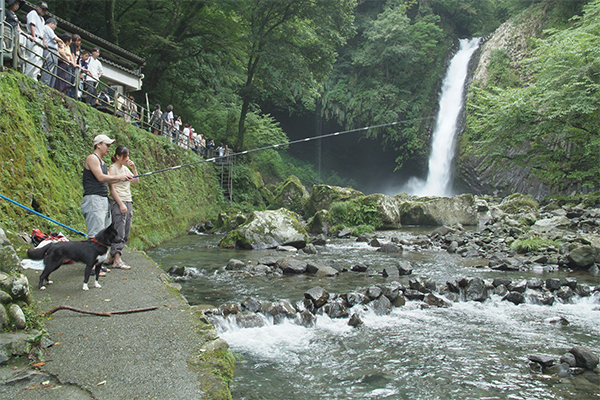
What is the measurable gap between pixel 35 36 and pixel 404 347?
8753mm

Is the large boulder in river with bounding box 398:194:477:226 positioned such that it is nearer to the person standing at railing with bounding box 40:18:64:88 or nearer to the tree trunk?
the person standing at railing with bounding box 40:18:64:88

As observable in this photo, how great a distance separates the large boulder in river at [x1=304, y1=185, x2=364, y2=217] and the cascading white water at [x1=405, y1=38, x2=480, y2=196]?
1305 centimetres

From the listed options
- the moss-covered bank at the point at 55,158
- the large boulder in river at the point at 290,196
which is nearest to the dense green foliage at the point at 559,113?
the large boulder in river at the point at 290,196

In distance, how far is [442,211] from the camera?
684 inches

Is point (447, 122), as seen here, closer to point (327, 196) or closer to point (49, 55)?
point (327, 196)

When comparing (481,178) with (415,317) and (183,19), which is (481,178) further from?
(415,317)

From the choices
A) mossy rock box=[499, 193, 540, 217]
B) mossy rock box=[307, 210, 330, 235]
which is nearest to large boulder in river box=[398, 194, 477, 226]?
mossy rock box=[499, 193, 540, 217]

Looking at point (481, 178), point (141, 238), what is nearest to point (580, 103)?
point (481, 178)

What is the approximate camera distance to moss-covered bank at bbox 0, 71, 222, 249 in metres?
5.74

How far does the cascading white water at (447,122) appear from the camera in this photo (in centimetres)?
2814

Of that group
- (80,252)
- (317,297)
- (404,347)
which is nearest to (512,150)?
(317,297)

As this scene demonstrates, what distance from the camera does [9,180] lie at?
5543mm

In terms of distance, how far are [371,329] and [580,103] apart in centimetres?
1533

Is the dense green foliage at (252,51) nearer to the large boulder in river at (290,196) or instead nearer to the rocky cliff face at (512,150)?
the rocky cliff face at (512,150)
